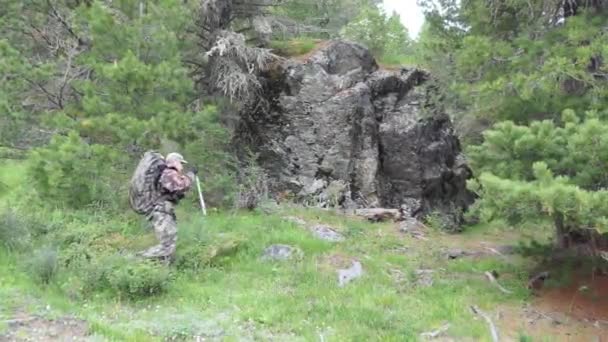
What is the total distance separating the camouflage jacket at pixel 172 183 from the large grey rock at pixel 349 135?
5.16 meters

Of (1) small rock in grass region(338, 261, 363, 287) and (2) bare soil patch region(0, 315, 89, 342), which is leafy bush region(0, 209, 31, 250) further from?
(1) small rock in grass region(338, 261, 363, 287)

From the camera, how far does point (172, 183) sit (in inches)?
320

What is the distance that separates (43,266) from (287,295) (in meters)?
2.97

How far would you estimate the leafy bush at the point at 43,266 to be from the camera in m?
7.12

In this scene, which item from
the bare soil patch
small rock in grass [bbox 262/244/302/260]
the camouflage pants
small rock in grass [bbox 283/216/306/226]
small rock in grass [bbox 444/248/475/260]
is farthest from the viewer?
small rock in grass [bbox 283/216/306/226]

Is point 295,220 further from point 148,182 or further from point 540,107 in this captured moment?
point 540,107

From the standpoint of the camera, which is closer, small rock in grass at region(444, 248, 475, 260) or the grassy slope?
the grassy slope

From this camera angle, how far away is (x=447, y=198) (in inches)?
593

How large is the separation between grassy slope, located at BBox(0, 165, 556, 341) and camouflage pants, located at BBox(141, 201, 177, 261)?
0.40 metres

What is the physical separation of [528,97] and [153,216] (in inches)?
204

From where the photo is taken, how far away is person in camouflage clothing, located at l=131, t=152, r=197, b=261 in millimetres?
7996

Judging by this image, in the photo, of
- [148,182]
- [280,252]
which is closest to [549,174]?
[280,252]

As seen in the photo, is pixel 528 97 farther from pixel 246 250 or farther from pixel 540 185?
pixel 246 250

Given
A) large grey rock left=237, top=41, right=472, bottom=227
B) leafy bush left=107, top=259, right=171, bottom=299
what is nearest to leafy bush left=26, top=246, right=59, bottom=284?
leafy bush left=107, top=259, right=171, bottom=299
